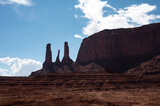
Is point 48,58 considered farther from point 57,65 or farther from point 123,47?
point 123,47

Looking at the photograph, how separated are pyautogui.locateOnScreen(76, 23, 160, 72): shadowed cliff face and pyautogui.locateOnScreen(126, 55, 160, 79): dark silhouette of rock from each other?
6.87 metres

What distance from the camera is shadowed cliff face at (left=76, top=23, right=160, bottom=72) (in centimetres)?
8975

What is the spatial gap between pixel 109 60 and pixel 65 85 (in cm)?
5222

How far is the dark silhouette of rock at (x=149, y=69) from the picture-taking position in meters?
→ 66.6

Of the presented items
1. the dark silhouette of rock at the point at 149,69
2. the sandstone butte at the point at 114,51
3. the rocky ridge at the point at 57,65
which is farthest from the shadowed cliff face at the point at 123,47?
the rocky ridge at the point at 57,65

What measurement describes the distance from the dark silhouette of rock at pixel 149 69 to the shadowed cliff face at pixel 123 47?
22.6 feet

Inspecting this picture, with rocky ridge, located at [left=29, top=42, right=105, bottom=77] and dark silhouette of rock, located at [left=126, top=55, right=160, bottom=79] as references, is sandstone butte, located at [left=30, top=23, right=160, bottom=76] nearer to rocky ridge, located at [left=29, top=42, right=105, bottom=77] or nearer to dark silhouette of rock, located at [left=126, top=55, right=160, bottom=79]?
rocky ridge, located at [left=29, top=42, right=105, bottom=77]

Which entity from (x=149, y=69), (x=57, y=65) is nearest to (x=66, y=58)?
(x=57, y=65)

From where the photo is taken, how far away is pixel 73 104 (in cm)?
2330

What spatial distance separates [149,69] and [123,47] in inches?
1193

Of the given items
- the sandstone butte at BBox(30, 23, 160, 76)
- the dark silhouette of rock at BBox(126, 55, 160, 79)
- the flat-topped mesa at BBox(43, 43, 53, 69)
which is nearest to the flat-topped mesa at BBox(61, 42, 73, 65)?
the sandstone butte at BBox(30, 23, 160, 76)

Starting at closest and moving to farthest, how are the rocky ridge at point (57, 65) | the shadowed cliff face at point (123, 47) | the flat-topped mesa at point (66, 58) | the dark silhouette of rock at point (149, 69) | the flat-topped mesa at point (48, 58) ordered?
the dark silhouette of rock at point (149, 69)
the shadowed cliff face at point (123, 47)
the rocky ridge at point (57, 65)
the flat-topped mesa at point (66, 58)
the flat-topped mesa at point (48, 58)

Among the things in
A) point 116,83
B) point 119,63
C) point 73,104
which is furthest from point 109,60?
point 73,104

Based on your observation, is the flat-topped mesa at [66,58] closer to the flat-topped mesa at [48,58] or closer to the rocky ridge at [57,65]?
the rocky ridge at [57,65]
